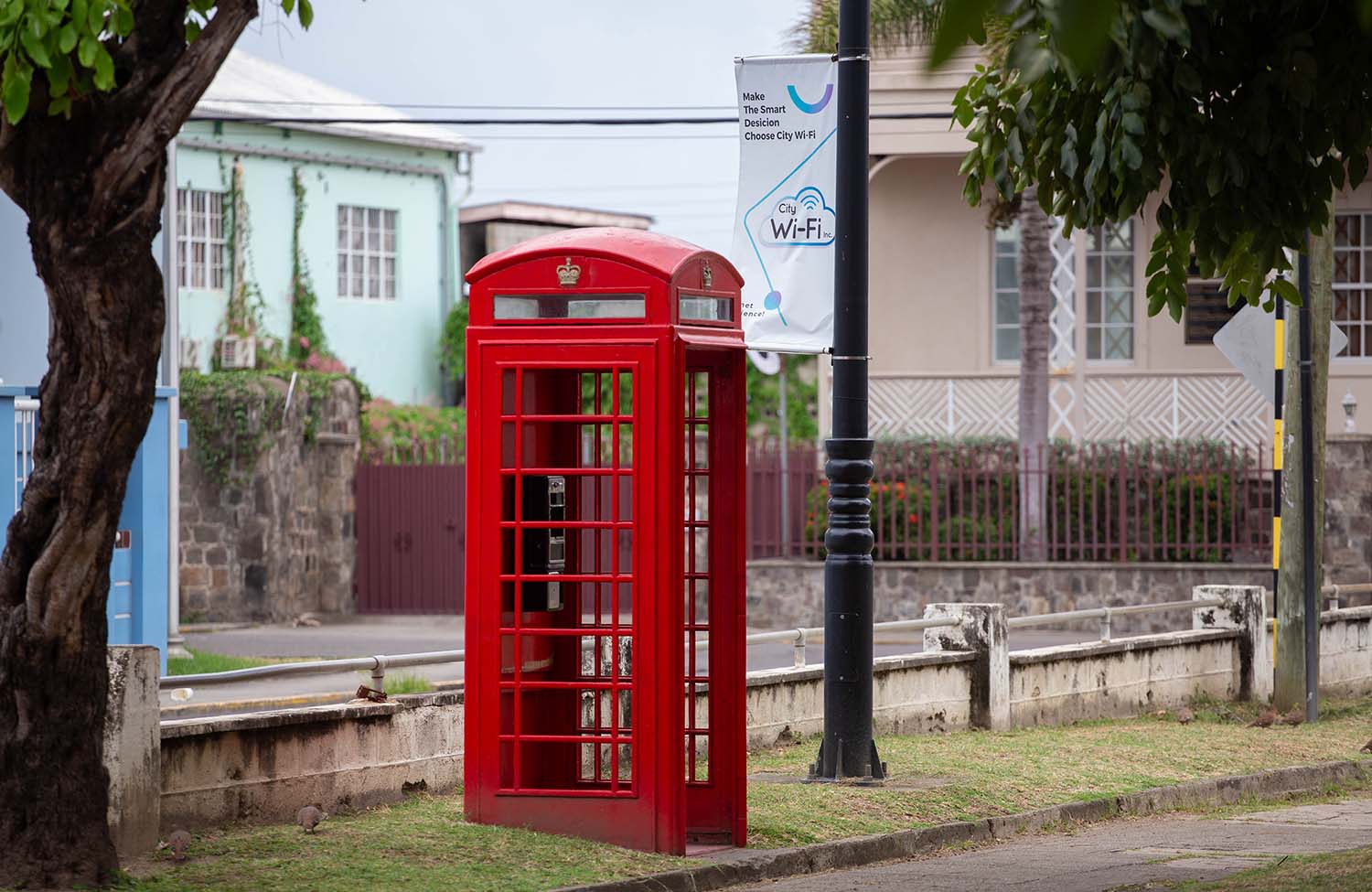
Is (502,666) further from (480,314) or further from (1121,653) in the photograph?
(1121,653)

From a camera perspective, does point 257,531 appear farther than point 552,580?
Yes

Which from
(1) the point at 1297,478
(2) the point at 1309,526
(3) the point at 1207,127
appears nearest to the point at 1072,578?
(2) the point at 1309,526

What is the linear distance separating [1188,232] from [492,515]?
12.5 feet

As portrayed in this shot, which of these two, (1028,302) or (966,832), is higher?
(1028,302)

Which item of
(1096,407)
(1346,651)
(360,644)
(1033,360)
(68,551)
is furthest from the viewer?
(1096,407)

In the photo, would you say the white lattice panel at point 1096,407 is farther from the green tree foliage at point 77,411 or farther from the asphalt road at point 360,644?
the green tree foliage at point 77,411

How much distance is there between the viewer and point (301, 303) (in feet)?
106

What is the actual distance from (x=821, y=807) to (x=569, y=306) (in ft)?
10.4

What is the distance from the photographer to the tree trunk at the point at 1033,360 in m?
23.1

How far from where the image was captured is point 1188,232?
970 cm

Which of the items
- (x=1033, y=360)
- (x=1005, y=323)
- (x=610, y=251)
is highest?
(x=1005, y=323)

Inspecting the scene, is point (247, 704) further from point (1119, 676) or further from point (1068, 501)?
point (1068, 501)

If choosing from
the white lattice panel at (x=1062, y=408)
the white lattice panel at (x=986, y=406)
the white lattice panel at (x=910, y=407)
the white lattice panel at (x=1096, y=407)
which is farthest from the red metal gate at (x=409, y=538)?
the white lattice panel at (x=1062, y=408)

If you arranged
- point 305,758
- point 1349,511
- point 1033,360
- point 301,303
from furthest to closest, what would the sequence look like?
point 301,303 < point 1033,360 < point 1349,511 < point 305,758
